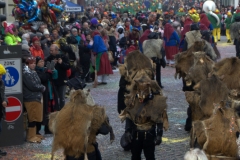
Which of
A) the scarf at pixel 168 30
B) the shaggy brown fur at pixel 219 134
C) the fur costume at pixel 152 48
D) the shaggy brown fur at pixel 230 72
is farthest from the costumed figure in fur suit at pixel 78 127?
the scarf at pixel 168 30

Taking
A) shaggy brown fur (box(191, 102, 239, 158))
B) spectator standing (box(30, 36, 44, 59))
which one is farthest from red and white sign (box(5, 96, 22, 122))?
shaggy brown fur (box(191, 102, 239, 158))

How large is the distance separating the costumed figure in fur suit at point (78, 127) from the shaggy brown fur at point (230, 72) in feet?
8.96

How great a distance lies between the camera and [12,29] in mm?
14469

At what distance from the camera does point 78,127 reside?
6684 mm

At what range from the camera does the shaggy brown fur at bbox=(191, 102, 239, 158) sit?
21.0 feet

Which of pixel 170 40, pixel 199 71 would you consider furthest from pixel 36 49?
pixel 170 40

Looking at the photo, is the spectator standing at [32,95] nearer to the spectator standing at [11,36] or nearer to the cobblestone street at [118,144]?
the cobblestone street at [118,144]

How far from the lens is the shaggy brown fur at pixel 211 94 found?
724 centimetres

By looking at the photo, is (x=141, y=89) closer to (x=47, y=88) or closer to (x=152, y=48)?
(x=47, y=88)

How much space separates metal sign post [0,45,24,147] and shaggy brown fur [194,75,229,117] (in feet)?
13.2

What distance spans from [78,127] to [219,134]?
159 cm

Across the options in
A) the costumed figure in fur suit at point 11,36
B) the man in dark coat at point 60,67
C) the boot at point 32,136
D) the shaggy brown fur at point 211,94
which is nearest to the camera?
the shaggy brown fur at point 211,94

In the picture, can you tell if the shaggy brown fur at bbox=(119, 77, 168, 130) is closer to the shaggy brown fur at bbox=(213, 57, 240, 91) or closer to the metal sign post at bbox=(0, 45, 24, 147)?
the shaggy brown fur at bbox=(213, 57, 240, 91)

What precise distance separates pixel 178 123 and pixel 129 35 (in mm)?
7714
